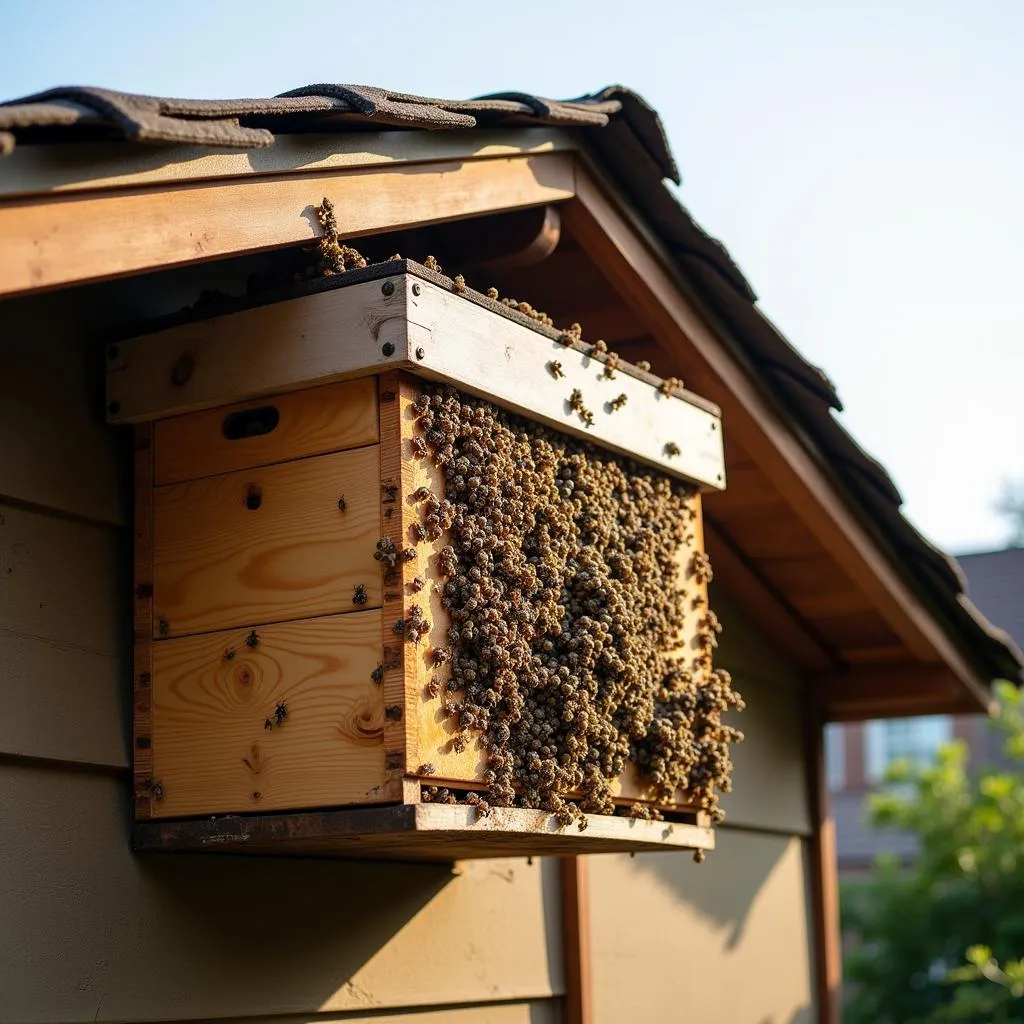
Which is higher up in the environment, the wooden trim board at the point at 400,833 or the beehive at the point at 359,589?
the beehive at the point at 359,589

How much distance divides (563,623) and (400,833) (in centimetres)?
62

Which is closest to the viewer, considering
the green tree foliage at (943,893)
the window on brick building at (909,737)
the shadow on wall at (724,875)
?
the shadow on wall at (724,875)

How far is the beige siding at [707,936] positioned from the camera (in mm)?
4086

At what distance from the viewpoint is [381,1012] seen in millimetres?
3174

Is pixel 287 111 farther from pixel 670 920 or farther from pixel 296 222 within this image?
pixel 670 920

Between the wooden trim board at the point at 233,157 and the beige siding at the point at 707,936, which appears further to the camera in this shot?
the beige siding at the point at 707,936

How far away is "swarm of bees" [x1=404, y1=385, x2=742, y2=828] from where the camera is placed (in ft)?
8.48

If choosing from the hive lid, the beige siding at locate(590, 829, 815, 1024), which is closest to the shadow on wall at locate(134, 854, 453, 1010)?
the hive lid

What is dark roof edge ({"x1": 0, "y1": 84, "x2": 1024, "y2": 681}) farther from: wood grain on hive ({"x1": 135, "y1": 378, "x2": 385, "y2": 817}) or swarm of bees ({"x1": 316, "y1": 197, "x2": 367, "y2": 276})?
wood grain on hive ({"x1": 135, "y1": 378, "x2": 385, "y2": 817})

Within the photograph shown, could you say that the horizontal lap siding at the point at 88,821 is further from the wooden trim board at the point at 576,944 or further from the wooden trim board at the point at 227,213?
the wooden trim board at the point at 576,944

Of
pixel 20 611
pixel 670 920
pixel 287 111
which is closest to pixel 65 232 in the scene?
pixel 287 111

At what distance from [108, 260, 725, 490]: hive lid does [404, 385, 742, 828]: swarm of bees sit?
6cm

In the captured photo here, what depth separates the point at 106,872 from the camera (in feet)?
8.54

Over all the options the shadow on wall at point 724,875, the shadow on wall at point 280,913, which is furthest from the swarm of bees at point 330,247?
the shadow on wall at point 724,875
